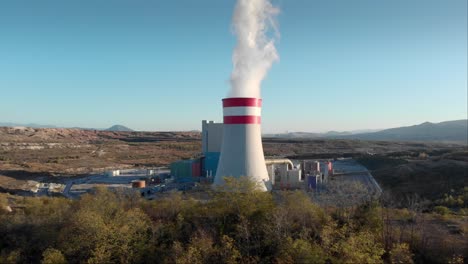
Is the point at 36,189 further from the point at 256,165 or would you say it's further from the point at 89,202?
the point at 256,165

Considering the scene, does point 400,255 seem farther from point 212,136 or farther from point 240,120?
point 212,136

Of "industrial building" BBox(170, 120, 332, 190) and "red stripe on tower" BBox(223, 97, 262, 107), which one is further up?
"red stripe on tower" BBox(223, 97, 262, 107)

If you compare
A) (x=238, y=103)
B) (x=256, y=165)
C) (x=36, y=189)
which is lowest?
(x=36, y=189)

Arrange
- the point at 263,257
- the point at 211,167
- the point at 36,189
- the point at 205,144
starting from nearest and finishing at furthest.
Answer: the point at 263,257 → the point at 36,189 → the point at 211,167 → the point at 205,144

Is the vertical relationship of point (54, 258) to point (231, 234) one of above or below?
below

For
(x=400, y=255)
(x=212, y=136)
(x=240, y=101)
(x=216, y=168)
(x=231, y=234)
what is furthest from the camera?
(x=212, y=136)

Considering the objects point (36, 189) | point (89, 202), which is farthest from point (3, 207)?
point (36, 189)

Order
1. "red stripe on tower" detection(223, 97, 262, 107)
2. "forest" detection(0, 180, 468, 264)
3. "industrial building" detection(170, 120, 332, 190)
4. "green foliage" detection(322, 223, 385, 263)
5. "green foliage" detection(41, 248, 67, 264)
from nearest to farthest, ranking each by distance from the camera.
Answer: "green foliage" detection(322, 223, 385, 263) < "green foliage" detection(41, 248, 67, 264) < "forest" detection(0, 180, 468, 264) < "red stripe on tower" detection(223, 97, 262, 107) < "industrial building" detection(170, 120, 332, 190)

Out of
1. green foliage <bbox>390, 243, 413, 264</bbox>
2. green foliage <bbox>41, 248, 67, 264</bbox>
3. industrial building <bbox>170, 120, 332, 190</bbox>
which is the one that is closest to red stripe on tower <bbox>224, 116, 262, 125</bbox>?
industrial building <bbox>170, 120, 332, 190</bbox>

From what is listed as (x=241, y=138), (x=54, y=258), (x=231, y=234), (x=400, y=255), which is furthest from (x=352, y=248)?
(x=241, y=138)

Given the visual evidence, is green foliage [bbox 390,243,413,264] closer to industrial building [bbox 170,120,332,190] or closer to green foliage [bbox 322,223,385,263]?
green foliage [bbox 322,223,385,263]

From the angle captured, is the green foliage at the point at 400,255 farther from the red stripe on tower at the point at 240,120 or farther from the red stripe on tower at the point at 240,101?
the red stripe on tower at the point at 240,101
